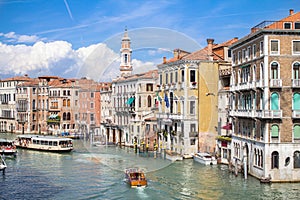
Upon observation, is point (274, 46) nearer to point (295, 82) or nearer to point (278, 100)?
point (295, 82)

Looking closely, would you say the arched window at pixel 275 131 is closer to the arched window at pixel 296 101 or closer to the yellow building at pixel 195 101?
the arched window at pixel 296 101

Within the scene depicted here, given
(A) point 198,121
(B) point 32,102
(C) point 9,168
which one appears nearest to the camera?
(C) point 9,168

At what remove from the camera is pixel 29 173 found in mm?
26547

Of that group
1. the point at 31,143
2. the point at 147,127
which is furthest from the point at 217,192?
the point at 31,143

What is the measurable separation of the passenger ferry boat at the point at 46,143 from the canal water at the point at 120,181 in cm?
456

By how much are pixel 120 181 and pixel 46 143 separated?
57.3 feet

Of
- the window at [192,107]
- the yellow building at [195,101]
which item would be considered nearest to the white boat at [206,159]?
the yellow building at [195,101]

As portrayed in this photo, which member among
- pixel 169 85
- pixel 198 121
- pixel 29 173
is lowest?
pixel 29 173

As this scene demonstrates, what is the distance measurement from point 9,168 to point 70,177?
5876 mm

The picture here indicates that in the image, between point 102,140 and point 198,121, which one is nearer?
point 198,121

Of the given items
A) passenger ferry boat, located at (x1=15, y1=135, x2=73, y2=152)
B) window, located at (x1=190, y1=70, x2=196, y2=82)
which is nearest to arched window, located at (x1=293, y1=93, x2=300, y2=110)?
window, located at (x1=190, y1=70, x2=196, y2=82)

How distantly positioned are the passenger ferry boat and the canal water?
4558mm

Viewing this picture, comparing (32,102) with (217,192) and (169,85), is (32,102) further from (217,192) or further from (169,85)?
(217,192)

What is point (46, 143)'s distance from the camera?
128 feet
